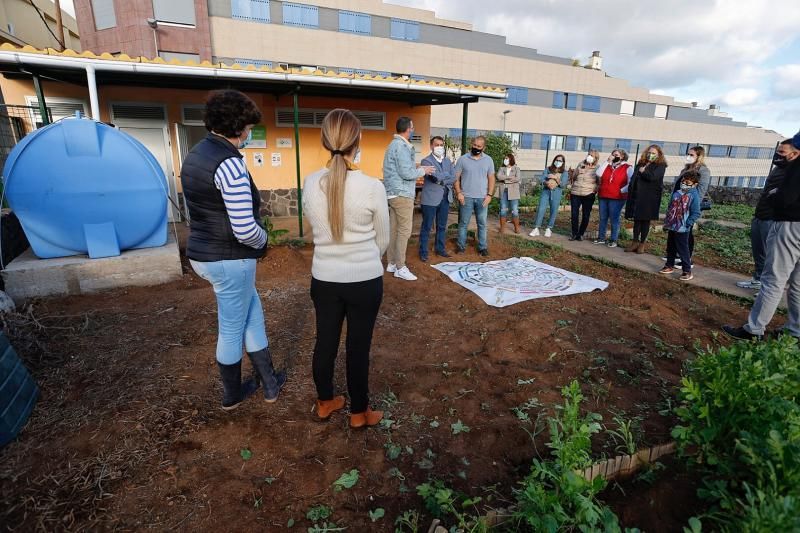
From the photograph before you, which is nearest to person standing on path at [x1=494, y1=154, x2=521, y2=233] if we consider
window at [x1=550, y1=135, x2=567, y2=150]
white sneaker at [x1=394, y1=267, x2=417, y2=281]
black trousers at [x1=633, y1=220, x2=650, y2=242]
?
black trousers at [x1=633, y1=220, x2=650, y2=242]

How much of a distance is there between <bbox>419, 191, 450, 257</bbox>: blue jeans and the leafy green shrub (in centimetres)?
436

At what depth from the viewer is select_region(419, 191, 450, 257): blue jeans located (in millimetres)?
6203

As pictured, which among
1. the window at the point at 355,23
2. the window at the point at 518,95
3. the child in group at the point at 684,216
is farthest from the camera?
the window at the point at 518,95

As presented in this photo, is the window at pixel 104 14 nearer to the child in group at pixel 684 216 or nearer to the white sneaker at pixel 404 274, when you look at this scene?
the white sneaker at pixel 404 274

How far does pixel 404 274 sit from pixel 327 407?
3062 mm

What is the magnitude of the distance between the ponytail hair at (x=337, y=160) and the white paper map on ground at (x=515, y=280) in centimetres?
304

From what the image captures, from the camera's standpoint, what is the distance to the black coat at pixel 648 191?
21.3 feet

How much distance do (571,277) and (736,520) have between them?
14.9 feet

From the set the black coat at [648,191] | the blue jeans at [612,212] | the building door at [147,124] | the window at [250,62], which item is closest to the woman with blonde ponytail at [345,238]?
the black coat at [648,191]

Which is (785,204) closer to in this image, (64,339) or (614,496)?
(614,496)

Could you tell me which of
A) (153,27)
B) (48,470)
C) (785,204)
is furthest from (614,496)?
(153,27)

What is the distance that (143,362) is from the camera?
3283mm

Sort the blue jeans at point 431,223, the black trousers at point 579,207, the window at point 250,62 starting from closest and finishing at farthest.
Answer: the blue jeans at point 431,223 → the black trousers at point 579,207 → the window at point 250,62

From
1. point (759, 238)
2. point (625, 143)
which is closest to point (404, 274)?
point (759, 238)
